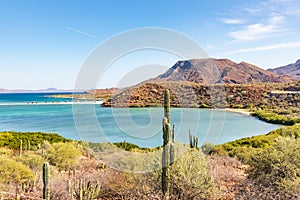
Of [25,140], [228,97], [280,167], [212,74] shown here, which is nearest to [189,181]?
[280,167]

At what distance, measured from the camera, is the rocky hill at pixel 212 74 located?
18.0 meters

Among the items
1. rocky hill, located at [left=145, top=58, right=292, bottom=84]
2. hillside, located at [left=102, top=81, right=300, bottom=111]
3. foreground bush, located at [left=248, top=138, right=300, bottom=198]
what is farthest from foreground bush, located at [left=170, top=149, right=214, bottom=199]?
hillside, located at [left=102, top=81, right=300, bottom=111]

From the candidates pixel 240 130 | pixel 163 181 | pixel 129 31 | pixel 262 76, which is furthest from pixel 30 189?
pixel 262 76

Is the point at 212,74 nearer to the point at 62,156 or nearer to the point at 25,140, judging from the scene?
the point at 25,140

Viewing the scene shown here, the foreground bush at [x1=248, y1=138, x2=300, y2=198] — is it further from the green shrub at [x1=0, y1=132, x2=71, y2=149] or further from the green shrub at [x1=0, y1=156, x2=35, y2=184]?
the green shrub at [x1=0, y1=132, x2=71, y2=149]

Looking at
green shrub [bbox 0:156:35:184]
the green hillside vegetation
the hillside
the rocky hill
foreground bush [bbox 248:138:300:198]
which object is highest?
the rocky hill

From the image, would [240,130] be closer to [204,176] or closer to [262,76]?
[204,176]

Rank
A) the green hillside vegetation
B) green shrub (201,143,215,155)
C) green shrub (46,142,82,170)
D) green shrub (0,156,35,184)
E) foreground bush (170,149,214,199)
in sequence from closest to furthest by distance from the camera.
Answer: foreground bush (170,149,214,199) < green shrub (0,156,35,184) < green shrub (46,142,82,170) < green shrub (201,143,215,155) < the green hillside vegetation

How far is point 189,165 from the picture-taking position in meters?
7.45

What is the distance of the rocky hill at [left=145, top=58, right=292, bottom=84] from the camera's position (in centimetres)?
1795

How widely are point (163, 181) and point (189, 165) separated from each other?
3.27 feet

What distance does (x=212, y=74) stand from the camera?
35.5 meters

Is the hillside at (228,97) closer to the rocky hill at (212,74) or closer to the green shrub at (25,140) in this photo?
the rocky hill at (212,74)

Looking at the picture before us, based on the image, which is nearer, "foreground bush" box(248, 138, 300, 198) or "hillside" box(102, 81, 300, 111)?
"foreground bush" box(248, 138, 300, 198)
